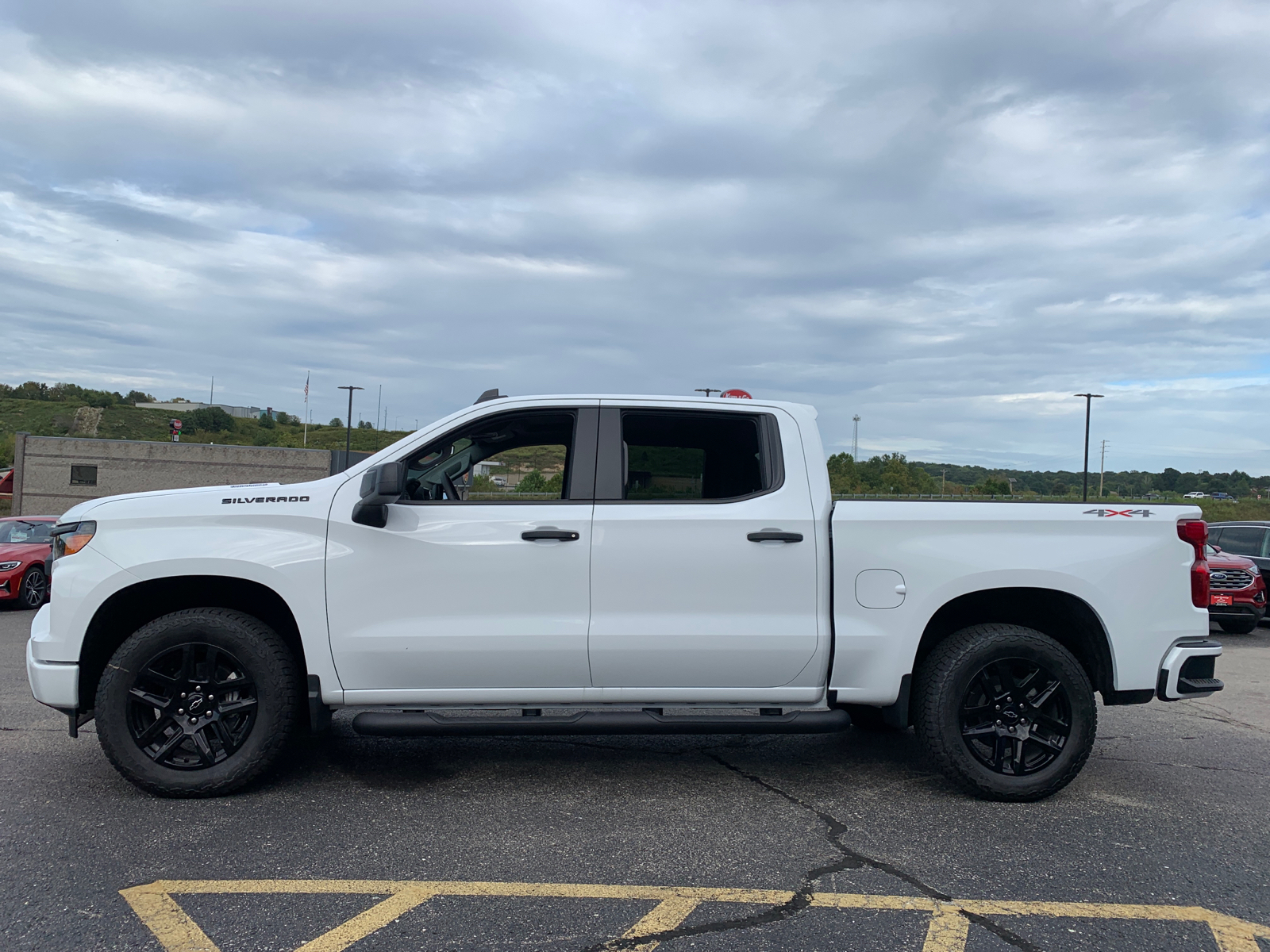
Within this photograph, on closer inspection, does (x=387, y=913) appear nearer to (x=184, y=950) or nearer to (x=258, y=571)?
(x=184, y=950)

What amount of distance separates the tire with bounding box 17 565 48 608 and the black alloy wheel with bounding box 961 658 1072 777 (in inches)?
503

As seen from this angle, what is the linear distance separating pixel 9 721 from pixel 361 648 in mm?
3240

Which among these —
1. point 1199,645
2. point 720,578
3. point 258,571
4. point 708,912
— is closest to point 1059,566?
point 1199,645

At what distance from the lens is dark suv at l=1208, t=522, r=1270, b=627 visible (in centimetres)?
1388

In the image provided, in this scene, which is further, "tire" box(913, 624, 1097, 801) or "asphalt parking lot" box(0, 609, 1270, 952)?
"tire" box(913, 624, 1097, 801)

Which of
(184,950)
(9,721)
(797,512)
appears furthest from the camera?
(9,721)

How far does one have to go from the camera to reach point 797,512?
4578mm

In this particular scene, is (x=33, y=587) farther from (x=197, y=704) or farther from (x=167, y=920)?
(x=167, y=920)

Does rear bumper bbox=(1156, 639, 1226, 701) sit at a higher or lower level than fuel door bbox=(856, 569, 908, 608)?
lower

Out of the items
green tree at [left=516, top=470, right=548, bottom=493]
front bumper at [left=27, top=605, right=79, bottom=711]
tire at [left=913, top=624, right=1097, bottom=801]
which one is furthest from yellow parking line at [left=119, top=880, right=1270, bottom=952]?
green tree at [left=516, top=470, right=548, bottom=493]

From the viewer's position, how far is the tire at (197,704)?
4.33m

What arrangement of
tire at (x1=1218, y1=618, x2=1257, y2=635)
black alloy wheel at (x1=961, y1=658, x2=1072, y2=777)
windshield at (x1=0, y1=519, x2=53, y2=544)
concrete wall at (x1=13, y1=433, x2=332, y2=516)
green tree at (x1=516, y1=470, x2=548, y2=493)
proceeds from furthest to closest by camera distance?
concrete wall at (x1=13, y1=433, x2=332, y2=516) < windshield at (x1=0, y1=519, x2=53, y2=544) < tire at (x1=1218, y1=618, x2=1257, y2=635) < green tree at (x1=516, y1=470, x2=548, y2=493) < black alloy wheel at (x1=961, y1=658, x2=1072, y2=777)

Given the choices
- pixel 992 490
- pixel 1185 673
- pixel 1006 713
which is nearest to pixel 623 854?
pixel 1006 713

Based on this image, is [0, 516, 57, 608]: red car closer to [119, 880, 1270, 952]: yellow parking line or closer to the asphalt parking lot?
the asphalt parking lot
